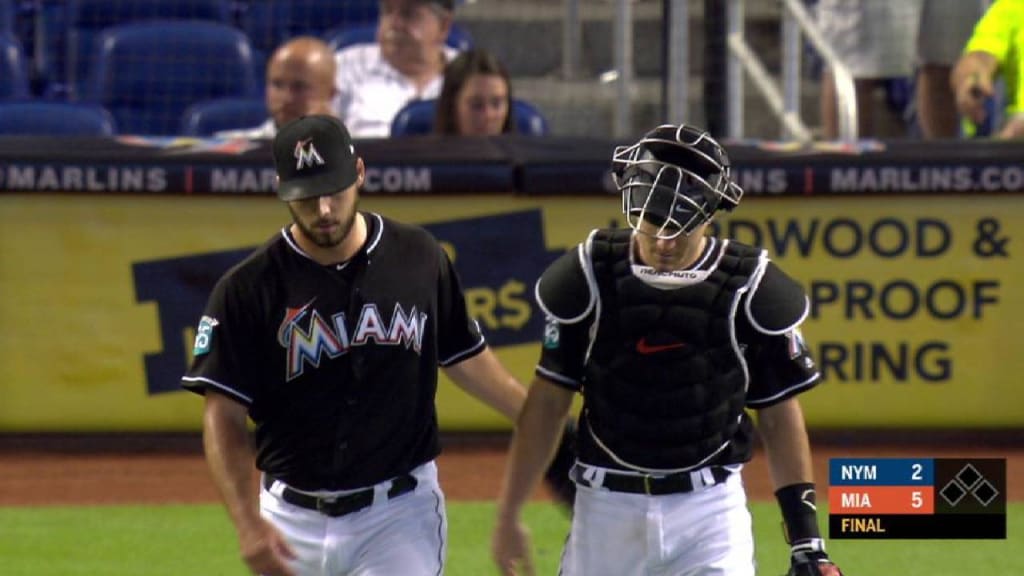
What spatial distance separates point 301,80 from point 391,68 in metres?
1.13

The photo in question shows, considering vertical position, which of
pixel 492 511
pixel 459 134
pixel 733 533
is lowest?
pixel 492 511

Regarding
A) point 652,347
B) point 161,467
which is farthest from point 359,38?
point 652,347

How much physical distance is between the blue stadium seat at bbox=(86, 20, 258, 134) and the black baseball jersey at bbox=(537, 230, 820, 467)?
763 cm

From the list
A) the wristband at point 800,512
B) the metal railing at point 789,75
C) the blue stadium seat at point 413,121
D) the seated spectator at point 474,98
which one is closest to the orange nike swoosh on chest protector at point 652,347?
the wristband at point 800,512

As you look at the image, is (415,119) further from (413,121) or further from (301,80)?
(301,80)

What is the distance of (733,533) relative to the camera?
4785 mm

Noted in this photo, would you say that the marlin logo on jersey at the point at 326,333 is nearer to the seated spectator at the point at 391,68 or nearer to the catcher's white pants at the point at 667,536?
the catcher's white pants at the point at 667,536

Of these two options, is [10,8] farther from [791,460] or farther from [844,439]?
[791,460]

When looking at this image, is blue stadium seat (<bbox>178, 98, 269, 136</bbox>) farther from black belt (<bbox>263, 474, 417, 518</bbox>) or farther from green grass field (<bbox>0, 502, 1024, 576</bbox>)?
black belt (<bbox>263, 474, 417, 518</bbox>)

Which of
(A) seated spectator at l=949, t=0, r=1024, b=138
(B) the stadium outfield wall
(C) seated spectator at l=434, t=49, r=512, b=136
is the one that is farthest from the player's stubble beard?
(A) seated spectator at l=949, t=0, r=1024, b=138

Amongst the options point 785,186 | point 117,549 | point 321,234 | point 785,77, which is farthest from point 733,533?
point 785,77

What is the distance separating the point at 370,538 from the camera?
5.05 metres

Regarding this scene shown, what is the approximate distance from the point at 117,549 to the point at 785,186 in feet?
12.0

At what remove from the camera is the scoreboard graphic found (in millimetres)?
6602
